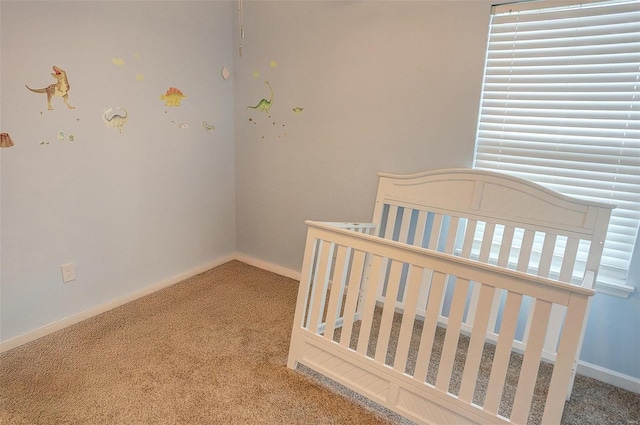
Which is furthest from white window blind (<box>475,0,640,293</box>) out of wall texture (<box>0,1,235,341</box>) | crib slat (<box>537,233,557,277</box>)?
wall texture (<box>0,1,235,341</box>)

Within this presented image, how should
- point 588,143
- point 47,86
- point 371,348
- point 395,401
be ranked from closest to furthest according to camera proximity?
1. point 395,401
2. point 588,143
3. point 47,86
4. point 371,348

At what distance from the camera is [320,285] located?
1.80m

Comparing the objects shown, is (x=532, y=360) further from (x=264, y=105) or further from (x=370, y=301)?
(x=264, y=105)

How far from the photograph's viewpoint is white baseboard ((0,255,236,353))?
6.41 ft

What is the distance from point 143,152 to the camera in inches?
95.1

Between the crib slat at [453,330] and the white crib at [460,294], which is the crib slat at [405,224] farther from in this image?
the crib slat at [453,330]

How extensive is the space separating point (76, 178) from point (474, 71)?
7.76ft

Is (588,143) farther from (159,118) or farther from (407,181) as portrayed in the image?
(159,118)

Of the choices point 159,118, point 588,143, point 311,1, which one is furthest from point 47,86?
point 588,143

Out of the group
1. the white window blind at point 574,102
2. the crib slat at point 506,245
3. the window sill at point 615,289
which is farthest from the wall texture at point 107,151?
the window sill at point 615,289

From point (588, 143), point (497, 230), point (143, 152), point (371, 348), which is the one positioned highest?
point (588, 143)

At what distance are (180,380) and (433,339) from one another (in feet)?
4.03

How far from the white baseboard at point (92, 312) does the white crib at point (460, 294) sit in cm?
134

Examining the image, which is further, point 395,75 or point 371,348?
point 395,75
